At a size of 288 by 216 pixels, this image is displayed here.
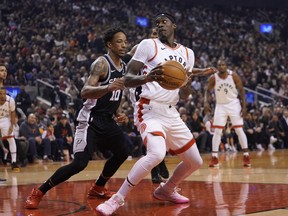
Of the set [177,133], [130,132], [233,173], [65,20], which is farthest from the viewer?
[65,20]

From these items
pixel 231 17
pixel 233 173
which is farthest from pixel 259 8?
pixel 233 173

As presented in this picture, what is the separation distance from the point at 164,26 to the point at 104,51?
18580mm

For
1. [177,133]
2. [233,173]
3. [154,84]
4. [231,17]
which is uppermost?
[231,17]

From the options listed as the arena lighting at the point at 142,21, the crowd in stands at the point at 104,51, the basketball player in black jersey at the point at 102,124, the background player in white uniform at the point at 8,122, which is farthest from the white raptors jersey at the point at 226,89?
the arena lighting at the point at 142,21

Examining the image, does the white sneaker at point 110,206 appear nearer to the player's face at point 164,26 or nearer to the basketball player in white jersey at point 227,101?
the player's face at point 164,26

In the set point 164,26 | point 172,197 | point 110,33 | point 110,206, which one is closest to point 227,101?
point 110,33

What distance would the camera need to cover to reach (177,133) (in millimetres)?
6297

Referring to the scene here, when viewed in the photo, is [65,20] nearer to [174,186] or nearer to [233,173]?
[233,173]

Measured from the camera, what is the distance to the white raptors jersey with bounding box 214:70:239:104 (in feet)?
40.9

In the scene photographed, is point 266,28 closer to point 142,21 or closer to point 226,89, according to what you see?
point 142,21

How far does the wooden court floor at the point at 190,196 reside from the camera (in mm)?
6062

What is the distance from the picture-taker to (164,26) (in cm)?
642

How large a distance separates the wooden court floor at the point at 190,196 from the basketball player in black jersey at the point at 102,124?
295 millimetres

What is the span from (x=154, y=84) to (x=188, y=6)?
30.5 m
